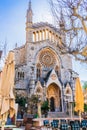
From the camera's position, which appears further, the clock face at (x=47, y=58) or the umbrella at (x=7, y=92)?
the clock face at (x=47, y=58)

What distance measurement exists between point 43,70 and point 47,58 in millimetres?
2550

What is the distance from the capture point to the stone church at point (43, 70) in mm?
33447

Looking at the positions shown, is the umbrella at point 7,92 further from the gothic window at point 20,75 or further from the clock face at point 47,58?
the clock face at point 47,58

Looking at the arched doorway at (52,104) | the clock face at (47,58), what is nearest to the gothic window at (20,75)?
the clock face at (47,58)

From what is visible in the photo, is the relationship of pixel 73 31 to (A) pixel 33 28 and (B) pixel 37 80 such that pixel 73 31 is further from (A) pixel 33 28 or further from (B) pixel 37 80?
(A) pixel 33 28

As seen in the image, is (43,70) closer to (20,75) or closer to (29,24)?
(20,75)

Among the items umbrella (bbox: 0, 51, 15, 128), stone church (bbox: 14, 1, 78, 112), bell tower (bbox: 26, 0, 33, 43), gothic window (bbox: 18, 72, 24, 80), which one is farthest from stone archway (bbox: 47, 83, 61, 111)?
umbrella (bbox: 0, 51, 15, 128)

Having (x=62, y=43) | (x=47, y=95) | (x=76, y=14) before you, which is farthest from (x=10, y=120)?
(x=47, y=95)

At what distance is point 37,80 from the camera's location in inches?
1345

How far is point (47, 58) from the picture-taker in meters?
37.3

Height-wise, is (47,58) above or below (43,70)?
above

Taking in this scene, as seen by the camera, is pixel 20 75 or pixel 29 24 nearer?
pixel 20 75

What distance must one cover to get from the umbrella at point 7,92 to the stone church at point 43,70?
80.9ft

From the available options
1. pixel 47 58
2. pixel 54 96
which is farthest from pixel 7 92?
pixel 47 58
